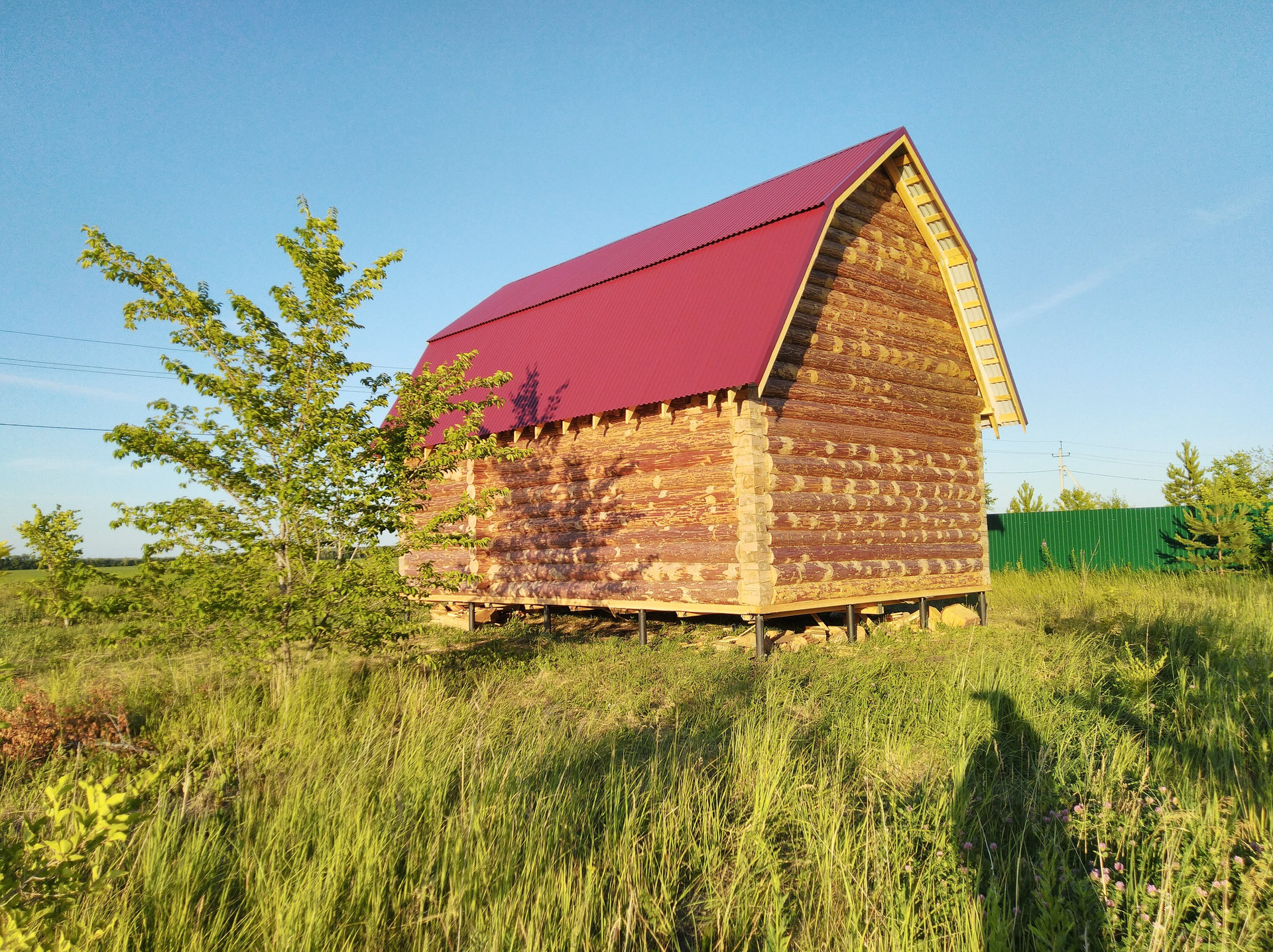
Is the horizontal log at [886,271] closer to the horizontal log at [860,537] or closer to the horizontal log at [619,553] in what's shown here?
the horizontal log at [860,537]

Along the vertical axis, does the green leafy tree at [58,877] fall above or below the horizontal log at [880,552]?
below

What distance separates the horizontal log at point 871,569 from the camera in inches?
414

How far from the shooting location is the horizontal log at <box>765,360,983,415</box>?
35.4 ft

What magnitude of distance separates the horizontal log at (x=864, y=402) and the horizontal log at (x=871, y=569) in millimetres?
2277

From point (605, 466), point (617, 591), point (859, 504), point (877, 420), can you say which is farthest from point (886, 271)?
point (617, 591)

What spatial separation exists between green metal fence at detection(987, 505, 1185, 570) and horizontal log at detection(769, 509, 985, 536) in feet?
21.3

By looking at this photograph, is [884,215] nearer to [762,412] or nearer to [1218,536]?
[762,412]

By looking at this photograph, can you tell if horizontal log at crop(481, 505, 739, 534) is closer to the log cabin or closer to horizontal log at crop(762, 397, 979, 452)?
the log cabin

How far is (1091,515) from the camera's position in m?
20.4

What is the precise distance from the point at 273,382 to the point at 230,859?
15.2 feet

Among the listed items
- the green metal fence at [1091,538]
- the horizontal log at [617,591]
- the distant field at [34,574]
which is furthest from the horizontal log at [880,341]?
the distant field at [34,574]

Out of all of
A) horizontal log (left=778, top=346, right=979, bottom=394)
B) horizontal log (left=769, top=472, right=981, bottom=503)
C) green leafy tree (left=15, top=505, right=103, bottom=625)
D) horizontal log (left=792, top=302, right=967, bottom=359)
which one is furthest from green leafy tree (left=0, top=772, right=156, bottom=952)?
horizontal log (left=792, top=302, right=967, bottom=359)

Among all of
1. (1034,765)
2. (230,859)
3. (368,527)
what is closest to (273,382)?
(368,527)

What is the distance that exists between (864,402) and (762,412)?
2.52 metres
